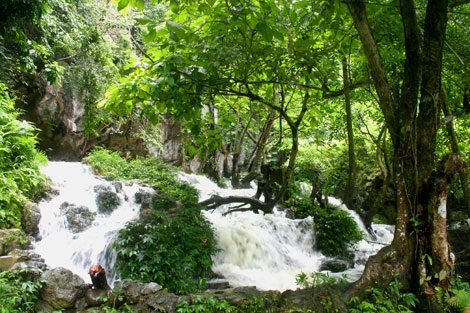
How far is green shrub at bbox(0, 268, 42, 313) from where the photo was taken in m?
3.43

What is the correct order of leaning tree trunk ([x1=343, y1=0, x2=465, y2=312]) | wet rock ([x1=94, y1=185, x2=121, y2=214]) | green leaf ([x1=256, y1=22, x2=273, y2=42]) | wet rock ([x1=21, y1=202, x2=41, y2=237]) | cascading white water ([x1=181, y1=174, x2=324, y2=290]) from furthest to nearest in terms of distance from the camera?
1. wet rock ([x1=94, y1=185, x2=121, y2=214])
2. cascading white water ([x1=181, y1=174, x2=324, y2=290])
3. wet rock ([x1=21, y1=202, x2=41, y2=237])
4. leaning tree trunk ([x1=343, y1=0, x2=465, y2=312])
5. green leaf ([x1=256, y1=22, x2=273, y2=42])

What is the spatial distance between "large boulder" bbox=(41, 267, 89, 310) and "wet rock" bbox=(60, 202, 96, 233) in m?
3.42

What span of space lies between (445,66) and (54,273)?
20.6 feet

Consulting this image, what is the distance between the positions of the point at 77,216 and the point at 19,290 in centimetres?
394

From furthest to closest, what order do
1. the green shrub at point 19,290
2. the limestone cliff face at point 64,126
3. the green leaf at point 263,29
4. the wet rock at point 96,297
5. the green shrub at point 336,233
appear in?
the limestone cliff face at point 64,126
the green shrub at point 336,233
the wet rock at point 96,297
the green shrub at point 19,290
the green leaf at point 263,29

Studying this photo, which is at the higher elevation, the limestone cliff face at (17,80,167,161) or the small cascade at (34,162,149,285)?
the limestone cliff face at (17,80,167,161)

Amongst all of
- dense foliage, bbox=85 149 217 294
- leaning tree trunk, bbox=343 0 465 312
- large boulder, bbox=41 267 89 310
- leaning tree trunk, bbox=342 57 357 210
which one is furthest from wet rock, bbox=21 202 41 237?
leaning tree trunk, bbox=342 57 357 210

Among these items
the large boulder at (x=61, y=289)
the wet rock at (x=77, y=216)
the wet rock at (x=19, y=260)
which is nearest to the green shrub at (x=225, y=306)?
the large boulder at (x=61, y=289)

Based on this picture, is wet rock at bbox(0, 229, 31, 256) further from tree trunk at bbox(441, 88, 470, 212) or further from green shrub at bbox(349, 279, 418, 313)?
tree trunk at bbox(441, 88, 470, 212)

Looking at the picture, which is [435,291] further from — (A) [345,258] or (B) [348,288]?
(A) [345,258]

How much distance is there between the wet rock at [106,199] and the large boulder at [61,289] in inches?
177

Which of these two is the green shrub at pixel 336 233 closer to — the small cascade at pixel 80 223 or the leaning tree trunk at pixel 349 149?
the leaning tree trunk at pixel 349 149

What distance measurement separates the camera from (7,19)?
5.10m

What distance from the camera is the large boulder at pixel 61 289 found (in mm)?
3836
